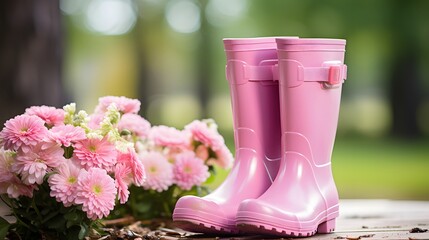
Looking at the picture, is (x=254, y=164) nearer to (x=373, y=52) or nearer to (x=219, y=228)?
(x=219, y=228)

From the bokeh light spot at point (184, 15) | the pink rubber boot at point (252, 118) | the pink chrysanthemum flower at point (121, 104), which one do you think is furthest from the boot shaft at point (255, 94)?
the bokeh light spot at point (184, 15)

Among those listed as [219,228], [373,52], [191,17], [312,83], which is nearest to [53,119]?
[219,228]

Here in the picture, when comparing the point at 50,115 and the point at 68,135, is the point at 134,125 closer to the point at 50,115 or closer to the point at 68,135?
the point at 50,115

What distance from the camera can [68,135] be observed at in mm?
1729

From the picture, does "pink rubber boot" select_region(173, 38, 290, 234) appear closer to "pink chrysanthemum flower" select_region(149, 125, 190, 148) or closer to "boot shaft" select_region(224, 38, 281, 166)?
"boot shaft" select_region(224, 38, 281, 166)

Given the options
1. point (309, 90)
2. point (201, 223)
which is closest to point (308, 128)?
point (309, 90)

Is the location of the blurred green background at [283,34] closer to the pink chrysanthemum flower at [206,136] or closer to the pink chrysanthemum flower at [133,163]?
the pink chrysanthemum flower at [206,136]

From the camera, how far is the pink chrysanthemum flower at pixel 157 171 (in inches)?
90.6

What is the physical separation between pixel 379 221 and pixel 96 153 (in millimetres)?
902

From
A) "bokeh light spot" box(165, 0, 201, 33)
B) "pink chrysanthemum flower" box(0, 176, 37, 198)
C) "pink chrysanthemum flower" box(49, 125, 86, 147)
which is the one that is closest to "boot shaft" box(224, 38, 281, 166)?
"pink chrysanthemum flower" box(49, 125, 86, 147)

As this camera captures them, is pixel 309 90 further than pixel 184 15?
No

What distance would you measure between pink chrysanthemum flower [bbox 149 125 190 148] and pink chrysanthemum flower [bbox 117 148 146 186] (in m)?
0.58

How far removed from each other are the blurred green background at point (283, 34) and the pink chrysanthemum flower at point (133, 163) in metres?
4.40

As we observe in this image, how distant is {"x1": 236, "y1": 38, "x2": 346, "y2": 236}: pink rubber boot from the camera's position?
5.95ft
